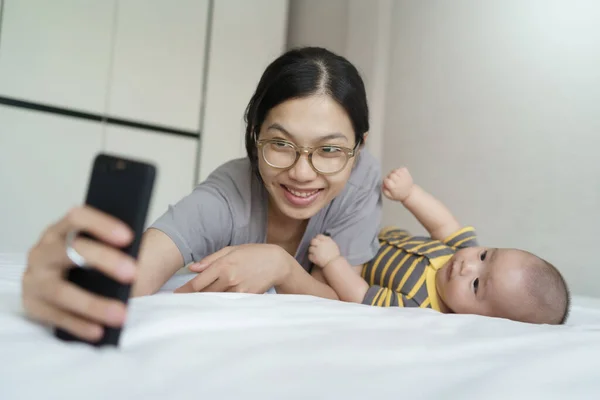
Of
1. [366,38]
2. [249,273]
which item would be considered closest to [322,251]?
[249,273]

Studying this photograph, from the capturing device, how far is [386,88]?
221 cm

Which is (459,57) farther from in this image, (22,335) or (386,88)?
(22,335)

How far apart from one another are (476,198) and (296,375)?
1.56 metres

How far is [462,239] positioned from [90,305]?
1165 mm

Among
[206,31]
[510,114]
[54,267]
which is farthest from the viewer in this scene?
[206,31]

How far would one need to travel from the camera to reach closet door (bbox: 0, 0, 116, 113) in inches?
75.5

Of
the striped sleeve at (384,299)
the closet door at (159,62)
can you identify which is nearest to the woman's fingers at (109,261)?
the striped sleeve at (384,299)

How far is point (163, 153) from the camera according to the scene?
93.5 inches

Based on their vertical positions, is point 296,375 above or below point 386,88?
below

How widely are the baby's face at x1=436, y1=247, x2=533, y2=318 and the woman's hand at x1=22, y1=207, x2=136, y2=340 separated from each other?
2.79 feet

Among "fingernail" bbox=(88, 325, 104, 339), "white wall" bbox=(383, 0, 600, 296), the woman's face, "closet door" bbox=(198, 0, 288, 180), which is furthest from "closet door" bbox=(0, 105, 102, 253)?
"fingernail" bbox=(88, 325, 104, 339)

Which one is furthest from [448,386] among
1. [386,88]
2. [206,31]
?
[206,31]

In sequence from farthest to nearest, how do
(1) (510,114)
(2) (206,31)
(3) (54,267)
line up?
(2) (206,31) → (1) (510,114) → (3) (54,267)

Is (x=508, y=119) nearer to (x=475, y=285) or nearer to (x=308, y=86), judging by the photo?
(x=475, y=285)
